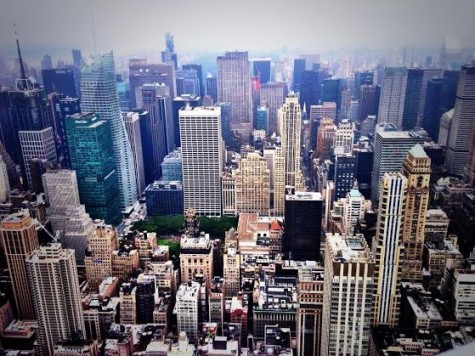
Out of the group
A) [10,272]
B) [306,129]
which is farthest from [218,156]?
[10,272]

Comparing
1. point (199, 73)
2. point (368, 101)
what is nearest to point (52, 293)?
point (199, 73)

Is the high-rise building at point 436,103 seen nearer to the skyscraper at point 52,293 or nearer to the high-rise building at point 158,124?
the skyscraper at point 52,293

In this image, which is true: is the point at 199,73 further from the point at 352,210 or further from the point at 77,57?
the point at 352,210

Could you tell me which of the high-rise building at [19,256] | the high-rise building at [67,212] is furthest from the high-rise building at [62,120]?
the high-rise building at [19,256]

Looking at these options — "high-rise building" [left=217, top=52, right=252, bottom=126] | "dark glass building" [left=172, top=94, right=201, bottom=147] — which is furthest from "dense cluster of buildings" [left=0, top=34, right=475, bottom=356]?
"high-rise building" [left=217, top=52, right=252, bottom=126]

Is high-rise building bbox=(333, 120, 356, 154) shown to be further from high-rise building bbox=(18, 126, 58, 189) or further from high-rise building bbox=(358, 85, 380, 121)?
high-rise building bbox=(18, 126, 58, 189)

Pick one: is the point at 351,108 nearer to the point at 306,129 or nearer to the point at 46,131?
the point at 306,129

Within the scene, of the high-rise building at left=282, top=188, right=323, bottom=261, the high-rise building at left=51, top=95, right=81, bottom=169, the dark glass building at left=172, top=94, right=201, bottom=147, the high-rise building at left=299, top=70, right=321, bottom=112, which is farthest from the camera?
the dark glass building at left=172, top=94, right=201, bottom=147
